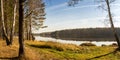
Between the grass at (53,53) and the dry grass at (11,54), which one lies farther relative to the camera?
the grass at (53,53)

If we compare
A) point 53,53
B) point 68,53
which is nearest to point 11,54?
point 53,53

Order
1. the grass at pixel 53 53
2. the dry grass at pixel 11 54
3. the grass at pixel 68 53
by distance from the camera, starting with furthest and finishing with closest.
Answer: the grass at pixel 68 53 → the grass at pixel 53 53 → the dry grass at pixel 11 54

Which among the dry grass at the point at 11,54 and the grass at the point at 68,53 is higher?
the dry grass at the point at 11,54

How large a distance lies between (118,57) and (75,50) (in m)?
4.41

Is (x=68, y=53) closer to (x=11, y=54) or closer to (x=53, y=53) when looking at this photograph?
(x=53, y=53)

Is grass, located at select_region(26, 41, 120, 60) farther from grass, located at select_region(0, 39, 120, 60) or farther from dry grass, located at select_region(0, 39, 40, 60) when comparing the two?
dry grass, located at select_region(0, 39, 40, 60)

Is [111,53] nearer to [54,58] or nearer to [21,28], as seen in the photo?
[54,58]

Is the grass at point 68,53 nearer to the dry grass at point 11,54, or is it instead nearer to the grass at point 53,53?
the grass at point 53,53

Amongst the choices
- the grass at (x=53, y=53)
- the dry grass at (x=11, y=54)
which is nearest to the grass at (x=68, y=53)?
the grass at (x=53, y=53)

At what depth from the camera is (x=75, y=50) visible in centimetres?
2723

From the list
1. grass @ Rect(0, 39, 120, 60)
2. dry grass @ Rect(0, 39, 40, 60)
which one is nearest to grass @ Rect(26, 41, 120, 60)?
grass @ Rect(0, 39, 120, 60)

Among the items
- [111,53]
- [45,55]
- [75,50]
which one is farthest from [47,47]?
[111,53]

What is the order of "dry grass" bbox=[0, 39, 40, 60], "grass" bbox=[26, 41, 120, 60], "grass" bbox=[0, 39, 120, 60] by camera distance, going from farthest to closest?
"grass" bbox=[26, 41, 120, 60] → "grass" bbox=[0, 39, 120, 60] → "dry grass" bbox=[0, 39, 40, 60]

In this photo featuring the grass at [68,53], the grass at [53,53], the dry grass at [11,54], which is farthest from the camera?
the grass at [68,53]
